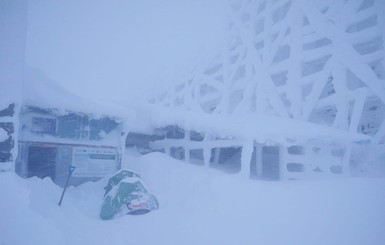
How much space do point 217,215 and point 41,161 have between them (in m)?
5.58

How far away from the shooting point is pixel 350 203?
231 inches

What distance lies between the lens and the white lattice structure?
10.7 meters

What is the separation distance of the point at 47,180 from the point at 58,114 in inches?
78.7

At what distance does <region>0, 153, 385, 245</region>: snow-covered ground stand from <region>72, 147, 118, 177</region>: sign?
1150 mm

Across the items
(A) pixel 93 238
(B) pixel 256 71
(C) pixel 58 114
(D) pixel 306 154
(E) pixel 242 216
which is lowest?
(A) pixel 93 238

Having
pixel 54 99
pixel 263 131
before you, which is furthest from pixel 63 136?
pixel 263 131

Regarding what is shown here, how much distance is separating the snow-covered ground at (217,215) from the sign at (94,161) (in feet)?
3.77

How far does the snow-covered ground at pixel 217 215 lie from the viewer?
4.52 meters

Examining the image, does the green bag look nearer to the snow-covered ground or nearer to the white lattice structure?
the snow-covered ground

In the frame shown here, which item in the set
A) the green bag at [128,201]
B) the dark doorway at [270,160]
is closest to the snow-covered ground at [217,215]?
the green bag at [128,201]

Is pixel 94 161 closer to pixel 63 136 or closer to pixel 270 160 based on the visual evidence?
pixel 63 136

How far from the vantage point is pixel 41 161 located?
8133 millimetres

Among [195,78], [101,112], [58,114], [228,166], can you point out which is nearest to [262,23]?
[195,78]

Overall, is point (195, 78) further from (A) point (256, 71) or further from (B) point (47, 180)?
(B) point (47, 180)
